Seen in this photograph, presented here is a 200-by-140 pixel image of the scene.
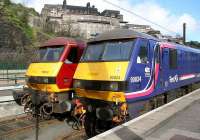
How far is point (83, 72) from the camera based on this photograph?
12.5 m

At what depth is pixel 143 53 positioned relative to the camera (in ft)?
40.0

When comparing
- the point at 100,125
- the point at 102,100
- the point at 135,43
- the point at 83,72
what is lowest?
the point at 100,125

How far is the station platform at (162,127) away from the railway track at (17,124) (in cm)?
457

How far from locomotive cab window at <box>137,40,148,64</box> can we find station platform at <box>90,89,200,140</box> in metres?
1.80

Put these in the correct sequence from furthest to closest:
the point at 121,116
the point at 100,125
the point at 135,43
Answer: the point at 100,125 → the point at 135,43 → the point at 121,116

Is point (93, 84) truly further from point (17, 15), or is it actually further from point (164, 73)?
point (17, 15)

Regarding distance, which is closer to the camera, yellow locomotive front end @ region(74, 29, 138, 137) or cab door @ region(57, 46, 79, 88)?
yellow locomotive front end @ region(74, 29, 138, 137)

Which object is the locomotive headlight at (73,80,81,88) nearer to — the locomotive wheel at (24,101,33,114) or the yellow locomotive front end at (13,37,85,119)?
the yellow locomotive front end at (13,37,85,119)

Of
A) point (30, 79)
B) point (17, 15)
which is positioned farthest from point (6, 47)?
point (30, 79)

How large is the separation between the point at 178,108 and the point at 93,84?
3.73 m

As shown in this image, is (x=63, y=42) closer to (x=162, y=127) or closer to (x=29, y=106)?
(x=29, y=106)

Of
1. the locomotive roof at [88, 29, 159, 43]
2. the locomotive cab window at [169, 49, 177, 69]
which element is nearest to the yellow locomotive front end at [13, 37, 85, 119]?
the locomotive roof at [88, 29, 159, 43]

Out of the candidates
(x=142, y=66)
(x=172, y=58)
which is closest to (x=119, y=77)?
(x=142, y=66)

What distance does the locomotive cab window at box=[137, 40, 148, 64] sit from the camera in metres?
12.0
